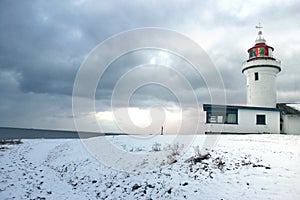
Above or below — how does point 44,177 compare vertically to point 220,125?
below

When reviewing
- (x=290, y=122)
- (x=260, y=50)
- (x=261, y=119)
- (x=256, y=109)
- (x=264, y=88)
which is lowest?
(x=290, y=122)

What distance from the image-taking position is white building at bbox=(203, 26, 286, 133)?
25594 millimetres

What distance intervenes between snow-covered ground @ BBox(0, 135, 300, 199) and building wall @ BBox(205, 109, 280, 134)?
9.98 m

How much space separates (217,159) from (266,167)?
2.46 m

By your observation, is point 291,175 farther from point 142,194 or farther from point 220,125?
point 220,125

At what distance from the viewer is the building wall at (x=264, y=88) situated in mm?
28609

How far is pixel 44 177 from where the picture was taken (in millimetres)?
14547

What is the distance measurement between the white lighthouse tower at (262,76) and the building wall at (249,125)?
3.26 metres

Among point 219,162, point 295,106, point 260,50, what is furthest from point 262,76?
point 219,162

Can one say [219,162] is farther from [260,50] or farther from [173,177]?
[260,50]

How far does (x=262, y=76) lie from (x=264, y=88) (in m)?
1.55

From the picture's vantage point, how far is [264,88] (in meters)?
28.6

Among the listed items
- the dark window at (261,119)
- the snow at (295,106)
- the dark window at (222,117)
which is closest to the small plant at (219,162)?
the dark window at (222,117)

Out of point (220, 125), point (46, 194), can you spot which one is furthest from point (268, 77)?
point (46, 194)
